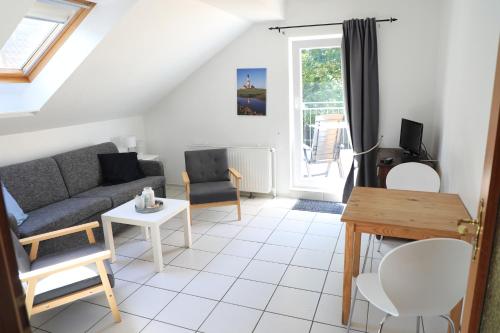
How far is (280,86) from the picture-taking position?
179 inches

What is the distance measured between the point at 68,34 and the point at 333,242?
3.10 m

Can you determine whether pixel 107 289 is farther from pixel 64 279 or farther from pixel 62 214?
pixel 62 214

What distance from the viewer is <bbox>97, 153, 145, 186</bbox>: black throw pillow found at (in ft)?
13.7

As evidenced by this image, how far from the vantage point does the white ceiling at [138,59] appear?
10.2 feet

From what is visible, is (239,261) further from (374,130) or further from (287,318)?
(374,130)

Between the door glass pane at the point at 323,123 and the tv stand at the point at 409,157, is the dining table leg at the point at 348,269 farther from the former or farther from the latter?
the door glass pane at the point at 323,123

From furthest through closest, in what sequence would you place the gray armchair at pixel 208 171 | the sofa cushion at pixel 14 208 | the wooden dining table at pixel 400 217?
the gray armchair at pixel 208 171 < the sofa cushion at pixel 14 208 < the wooden dining table at pixel 400 217

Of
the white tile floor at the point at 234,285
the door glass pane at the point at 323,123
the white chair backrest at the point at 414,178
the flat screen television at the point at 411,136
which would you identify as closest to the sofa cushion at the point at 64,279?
the white tile floor at the point at 234,285

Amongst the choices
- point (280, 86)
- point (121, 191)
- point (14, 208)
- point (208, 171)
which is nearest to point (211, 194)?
point (208, 171)

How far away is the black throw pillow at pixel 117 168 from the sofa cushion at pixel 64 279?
166cm

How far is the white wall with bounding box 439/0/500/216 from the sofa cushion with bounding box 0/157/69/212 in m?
3.66

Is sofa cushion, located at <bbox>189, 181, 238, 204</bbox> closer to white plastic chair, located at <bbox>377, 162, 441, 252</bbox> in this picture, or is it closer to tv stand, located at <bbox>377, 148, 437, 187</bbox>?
tv stand, located at <bbox>377, 148, 437, 187</bbox>

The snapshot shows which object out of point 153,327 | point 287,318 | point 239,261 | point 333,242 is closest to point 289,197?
point 333,242

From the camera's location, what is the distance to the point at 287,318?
2408 mm
